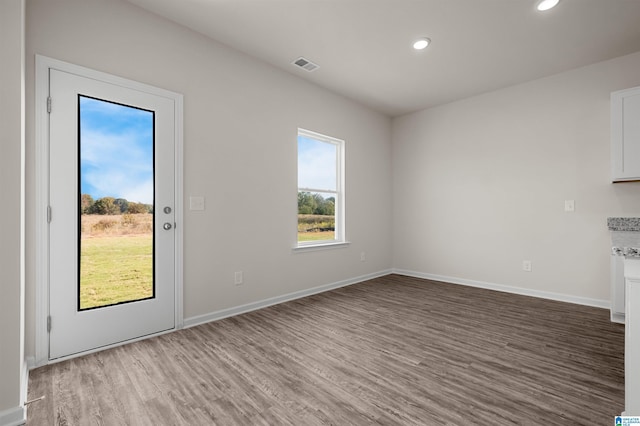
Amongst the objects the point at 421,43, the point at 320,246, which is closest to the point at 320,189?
the point at 320,246

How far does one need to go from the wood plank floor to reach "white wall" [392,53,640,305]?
0.94 metres

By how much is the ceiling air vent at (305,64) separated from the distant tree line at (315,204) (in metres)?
1.54

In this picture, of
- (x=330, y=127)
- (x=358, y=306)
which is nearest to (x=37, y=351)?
(x=358, y=306)

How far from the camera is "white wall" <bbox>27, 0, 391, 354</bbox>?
226 centimetres

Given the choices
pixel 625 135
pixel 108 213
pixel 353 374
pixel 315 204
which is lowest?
pixel 353 374

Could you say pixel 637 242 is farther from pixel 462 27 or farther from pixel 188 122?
pixel 188 122

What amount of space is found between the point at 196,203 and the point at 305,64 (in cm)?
205

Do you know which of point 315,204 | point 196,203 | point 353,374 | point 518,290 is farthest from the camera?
point 315,204

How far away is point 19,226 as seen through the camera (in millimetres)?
1552

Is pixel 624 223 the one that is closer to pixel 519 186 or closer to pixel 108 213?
pixel 519 186

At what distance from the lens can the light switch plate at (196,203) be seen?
9.30 feet

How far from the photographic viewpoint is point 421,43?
3051 millimetres

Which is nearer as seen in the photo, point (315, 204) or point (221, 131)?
point (221, 131)

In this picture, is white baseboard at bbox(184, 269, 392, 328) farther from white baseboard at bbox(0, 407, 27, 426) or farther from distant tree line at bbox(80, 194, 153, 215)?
white baseboard at bbox(0, 407, 27, 426)
